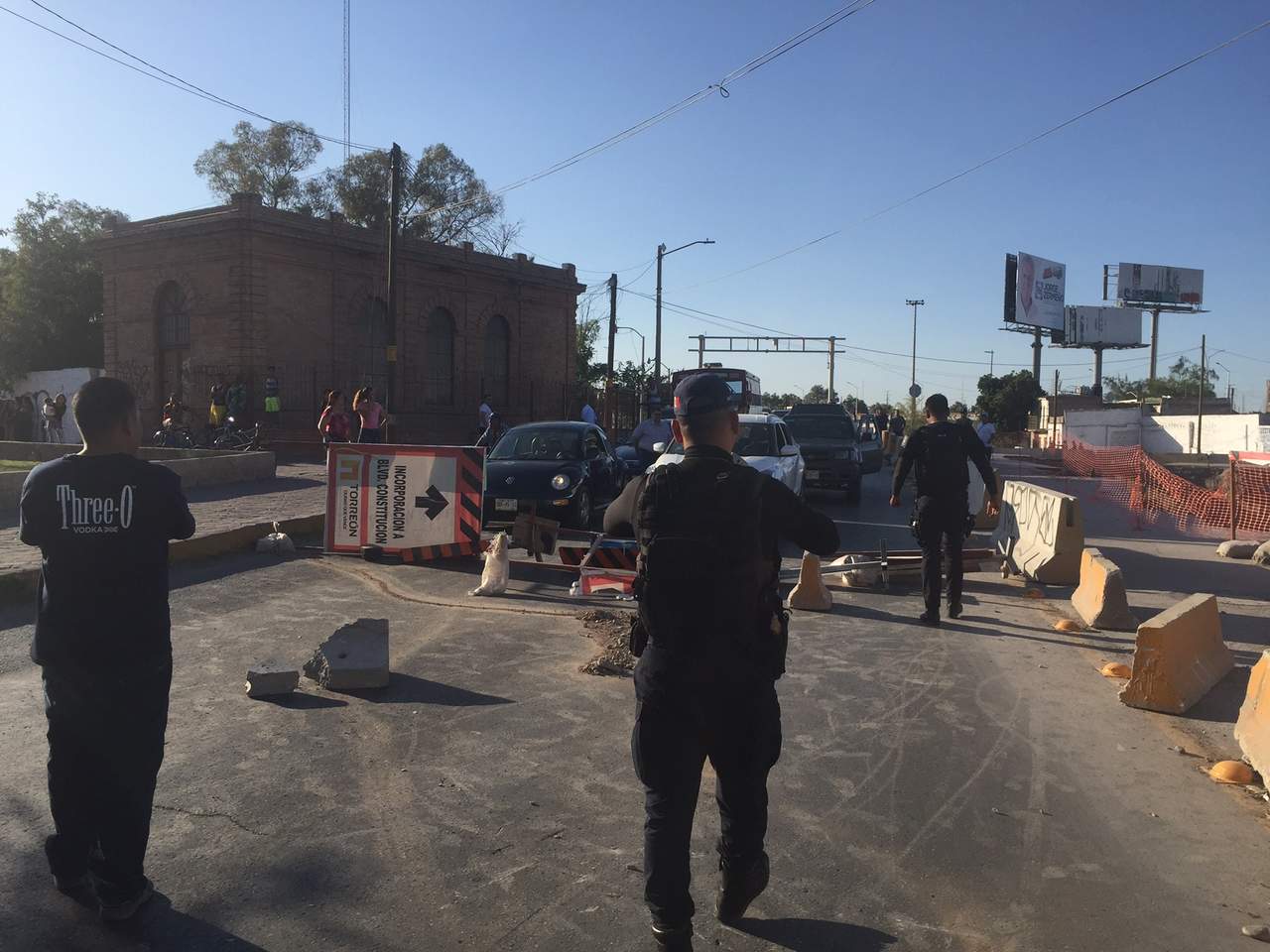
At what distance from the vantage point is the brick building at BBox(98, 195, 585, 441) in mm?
30016

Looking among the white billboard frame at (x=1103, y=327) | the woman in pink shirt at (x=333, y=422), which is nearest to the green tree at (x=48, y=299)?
the woman in pink shirt at (x=333, y=422)

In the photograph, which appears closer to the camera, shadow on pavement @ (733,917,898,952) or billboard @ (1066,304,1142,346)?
shadow on pavement @ (733,917,898,952)

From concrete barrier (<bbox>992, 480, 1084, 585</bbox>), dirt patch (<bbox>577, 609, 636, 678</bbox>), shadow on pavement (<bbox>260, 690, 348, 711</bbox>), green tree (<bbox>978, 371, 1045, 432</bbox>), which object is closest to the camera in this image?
shadow on pavement (<bbox>260, 690, 348, 711</bbox>)

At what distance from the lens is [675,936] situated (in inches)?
121

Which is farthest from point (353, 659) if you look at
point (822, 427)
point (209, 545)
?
point (822, 427)

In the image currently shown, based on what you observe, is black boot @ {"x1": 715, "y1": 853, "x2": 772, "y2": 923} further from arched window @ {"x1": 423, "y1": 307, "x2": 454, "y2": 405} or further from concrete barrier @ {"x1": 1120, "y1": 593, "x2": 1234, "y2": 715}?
arched window @ {"x1": 423, "y1": 307, "x2": 454, "y2": 405}

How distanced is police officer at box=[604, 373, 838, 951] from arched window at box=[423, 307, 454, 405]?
109 ft

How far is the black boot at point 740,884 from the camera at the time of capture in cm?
328

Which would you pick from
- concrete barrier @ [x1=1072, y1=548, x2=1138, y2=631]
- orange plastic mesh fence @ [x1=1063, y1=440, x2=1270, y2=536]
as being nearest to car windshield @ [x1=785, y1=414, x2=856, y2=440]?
orange plastic mesh fence @ [x1=1063, y1=440, x2=1270, y2=536]

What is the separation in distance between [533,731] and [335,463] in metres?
6.15

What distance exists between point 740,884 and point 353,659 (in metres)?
3.51

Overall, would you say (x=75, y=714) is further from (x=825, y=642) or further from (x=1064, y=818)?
(x=825, y=642)

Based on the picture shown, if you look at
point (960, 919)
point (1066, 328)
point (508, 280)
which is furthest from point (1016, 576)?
point (1066, 328)

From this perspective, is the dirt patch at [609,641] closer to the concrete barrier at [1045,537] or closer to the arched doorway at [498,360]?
the concrete barrier at [1045,537]
